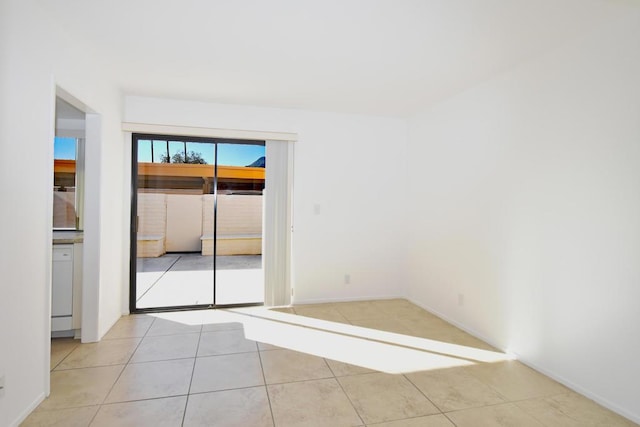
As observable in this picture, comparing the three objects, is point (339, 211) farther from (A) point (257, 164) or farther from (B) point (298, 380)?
(A) point (257, 164)

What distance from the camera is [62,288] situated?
3107mm

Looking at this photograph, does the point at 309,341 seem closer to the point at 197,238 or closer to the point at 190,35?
the point at 190,35

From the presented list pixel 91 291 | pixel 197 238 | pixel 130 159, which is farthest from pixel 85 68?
pixel 197 238

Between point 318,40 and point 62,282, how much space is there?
3131 millimetres

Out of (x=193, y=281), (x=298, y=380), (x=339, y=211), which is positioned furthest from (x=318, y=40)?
(x=193, y=281)

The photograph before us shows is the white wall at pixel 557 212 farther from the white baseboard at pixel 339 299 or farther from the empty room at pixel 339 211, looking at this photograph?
the white baseboard at pixel 339 299

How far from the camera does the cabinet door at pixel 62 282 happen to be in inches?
121

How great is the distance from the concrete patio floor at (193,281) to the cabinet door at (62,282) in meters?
0.92

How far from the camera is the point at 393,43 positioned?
2553mm

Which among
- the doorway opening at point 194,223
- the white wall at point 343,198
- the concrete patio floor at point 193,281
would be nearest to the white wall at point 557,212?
the white wall at point 343,198

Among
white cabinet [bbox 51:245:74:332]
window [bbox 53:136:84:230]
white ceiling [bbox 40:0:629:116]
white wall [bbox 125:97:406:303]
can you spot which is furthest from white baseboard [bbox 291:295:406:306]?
window [bbox 53:136:84:230]

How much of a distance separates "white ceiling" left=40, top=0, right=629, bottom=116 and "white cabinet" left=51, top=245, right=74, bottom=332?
178 cm

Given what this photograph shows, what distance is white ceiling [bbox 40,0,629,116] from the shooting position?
6.91 ft

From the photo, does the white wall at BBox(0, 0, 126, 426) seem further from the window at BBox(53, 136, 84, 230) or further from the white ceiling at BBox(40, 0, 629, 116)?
the window at BBox(53, 136, 84, 230)
